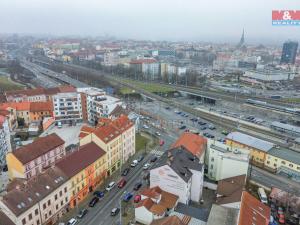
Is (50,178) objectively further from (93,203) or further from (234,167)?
(234,167)

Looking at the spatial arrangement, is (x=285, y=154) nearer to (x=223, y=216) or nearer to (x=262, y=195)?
(x=262, y=195)

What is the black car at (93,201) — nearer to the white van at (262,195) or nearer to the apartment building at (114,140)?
the apartment building at (114,140)

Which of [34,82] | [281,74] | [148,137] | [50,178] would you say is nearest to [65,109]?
[148,137]

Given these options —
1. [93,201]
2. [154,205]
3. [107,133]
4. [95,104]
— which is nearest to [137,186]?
[93,201]

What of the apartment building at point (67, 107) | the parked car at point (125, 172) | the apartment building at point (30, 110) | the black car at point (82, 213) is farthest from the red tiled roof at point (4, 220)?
the apartment building at point (30, 110)

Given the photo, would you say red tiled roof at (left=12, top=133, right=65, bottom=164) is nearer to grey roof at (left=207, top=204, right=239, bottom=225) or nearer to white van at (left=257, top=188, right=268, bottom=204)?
grey roof at (left=207, top=204, right=239, bottom=225)

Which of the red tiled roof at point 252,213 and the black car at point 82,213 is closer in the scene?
the red tiled roof at point 252,213

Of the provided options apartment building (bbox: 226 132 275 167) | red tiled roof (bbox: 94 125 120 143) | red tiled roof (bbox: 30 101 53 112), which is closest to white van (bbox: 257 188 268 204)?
apartment building (bbox: 226 132 275 167)
